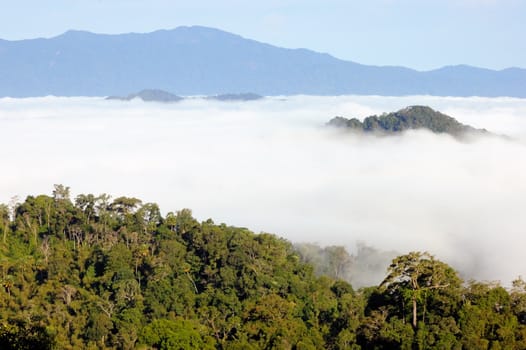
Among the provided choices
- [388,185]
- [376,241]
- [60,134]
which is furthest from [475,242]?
[60,134]

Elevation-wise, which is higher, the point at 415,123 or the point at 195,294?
the point at 415,123

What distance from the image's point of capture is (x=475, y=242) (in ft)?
227

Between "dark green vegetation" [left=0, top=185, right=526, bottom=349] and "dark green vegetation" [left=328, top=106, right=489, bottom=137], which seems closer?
"dark green vegetation" [left=0, top=185, right=526, bottom=349]

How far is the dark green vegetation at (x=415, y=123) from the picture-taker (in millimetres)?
131125

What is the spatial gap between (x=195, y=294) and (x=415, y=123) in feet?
327

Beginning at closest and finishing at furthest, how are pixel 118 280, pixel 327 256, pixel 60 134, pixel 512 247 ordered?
pixel 118 280 < pixel 327 256 < pixel 512 247 < pixel 60 134

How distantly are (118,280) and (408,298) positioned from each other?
1488 centimetres

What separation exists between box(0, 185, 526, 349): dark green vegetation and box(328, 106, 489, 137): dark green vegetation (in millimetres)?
90091

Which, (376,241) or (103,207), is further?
(376,241)

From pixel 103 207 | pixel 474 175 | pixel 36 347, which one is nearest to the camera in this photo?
pixel 36 347

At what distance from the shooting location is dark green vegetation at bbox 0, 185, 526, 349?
96.6 feet

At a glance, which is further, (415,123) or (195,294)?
(415,123)

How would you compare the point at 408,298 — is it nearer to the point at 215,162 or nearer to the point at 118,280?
the point at 118,280

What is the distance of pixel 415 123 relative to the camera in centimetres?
13025
